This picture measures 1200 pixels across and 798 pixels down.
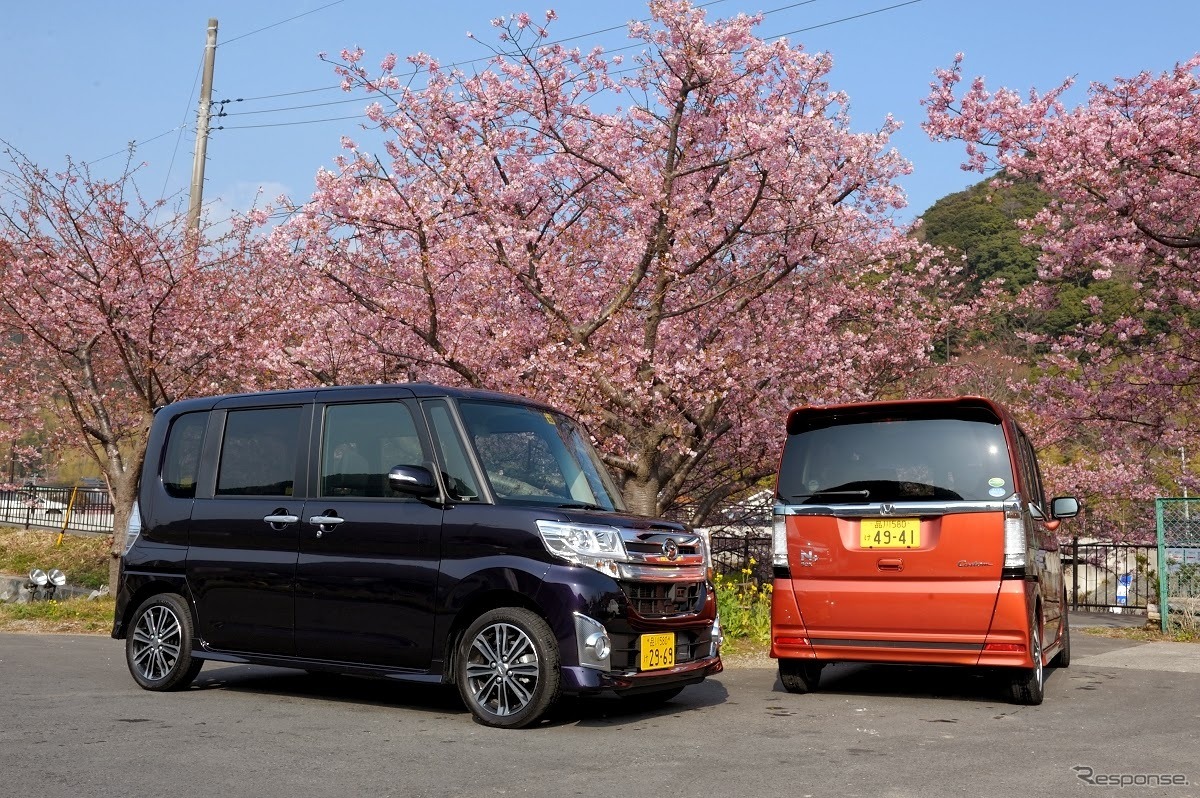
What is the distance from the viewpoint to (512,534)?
7031 millimetres

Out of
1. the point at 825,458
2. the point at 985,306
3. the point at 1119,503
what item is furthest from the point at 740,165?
the point at 1119,503

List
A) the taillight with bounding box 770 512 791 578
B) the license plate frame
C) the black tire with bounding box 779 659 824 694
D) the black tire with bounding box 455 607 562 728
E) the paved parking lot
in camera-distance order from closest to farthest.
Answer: the paved parking lot, the black tire with bounding box 455 607 562 728, the license plate frame, the taillight with bounding box 770 512 791 578, the black tire with bounding box 779 659 824 694

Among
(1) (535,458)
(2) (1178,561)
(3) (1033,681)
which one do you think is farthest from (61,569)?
(3) (1033,681)

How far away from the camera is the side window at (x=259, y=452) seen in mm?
8023

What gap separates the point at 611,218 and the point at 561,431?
7.27 m

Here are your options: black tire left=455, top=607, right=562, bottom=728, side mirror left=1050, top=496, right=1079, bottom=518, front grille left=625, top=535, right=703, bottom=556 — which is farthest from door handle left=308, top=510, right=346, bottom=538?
side mirror left=1050, top=496, right=1079, bottom=518

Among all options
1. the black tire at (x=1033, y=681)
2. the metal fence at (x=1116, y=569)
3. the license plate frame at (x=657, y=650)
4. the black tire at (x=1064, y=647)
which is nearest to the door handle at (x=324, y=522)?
the license plate frame at (x=657, y=650)

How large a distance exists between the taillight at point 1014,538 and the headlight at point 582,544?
2.63 metres

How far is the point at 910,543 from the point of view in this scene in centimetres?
798

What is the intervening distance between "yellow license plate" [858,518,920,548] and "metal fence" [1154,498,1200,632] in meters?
7.19

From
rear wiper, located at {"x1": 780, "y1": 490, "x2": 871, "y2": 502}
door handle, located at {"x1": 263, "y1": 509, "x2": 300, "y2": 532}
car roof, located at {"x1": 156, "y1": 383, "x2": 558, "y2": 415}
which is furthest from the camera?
rear wiper, located at {"x1": 780, "y1": 490, "x2": 871, "y2": 502}

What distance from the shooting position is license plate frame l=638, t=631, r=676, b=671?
707cm

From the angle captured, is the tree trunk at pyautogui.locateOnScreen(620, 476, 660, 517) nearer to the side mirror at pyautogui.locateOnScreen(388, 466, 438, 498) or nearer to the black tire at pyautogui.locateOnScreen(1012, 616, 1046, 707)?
the black tire at pyautogui.locateOnScreen(1012, 616, 1046, 707)

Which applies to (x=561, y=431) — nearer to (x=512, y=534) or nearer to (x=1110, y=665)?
(x=512, y=534)
